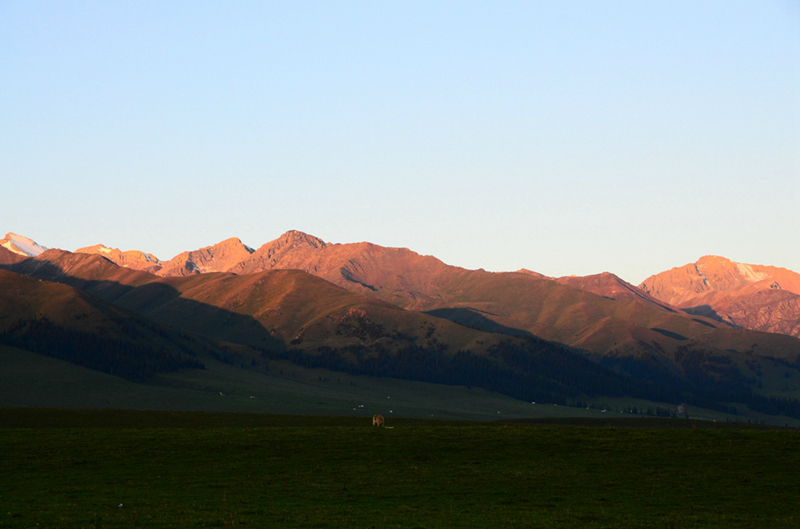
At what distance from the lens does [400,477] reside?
178 ft

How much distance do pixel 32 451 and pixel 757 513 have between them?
48.7 m

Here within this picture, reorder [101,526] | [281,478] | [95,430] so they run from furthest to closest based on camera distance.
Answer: [95,430] < [281,478] < [101,526]

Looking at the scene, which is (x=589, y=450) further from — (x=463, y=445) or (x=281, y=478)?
(x=281, y=478)

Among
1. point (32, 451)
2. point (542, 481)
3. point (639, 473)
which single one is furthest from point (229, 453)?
point (639, 473)

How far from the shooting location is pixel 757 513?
44500 millimetres

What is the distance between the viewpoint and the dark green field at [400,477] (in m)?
42.2

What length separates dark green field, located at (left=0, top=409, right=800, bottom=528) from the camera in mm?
42250

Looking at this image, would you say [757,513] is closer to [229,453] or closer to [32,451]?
[229,453]

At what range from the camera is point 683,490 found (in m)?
50.5

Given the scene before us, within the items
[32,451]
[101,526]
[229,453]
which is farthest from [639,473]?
[32,451]

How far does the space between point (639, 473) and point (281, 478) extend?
899 inches

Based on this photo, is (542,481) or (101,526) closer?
(101,526)

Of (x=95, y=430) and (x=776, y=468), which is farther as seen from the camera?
(x=95, y=430)

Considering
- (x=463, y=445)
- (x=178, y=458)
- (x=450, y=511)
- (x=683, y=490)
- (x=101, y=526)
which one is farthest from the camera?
(x=463, y=445)
